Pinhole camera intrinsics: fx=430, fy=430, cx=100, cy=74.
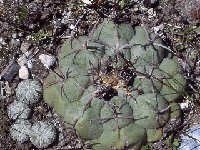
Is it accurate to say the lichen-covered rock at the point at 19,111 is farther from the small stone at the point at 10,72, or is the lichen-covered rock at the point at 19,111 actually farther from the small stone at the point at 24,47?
the small stone at the point at 24,47

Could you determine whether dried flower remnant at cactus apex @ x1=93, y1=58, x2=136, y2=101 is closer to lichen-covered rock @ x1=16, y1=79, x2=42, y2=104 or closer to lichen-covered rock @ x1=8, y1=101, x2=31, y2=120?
lichen-covered rock @ x1=16, y1=79, x2=42, y2=104

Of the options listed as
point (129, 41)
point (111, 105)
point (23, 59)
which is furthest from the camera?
point (23, 59)

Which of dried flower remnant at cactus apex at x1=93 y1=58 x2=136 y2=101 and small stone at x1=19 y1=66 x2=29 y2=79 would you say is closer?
dried flower remnant at cactus apex at x1=93 y1=58 x2=136 y2=101

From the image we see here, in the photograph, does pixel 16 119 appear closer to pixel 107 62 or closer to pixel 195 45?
pixel 107 62

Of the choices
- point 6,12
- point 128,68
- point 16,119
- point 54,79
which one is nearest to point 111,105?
point 128,68

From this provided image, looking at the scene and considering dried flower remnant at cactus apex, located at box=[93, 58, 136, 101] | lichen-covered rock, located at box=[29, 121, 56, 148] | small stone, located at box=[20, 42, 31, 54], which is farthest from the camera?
small stone, located at box=[20, 42, 31, 54]

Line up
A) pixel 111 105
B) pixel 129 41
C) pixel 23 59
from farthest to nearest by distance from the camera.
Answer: pixel 23 59 → pixel 129 41 → pixel 111 105

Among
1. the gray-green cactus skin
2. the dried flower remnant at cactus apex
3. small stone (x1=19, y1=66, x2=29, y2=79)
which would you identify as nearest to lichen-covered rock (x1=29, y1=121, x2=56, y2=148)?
the gray-green cactus skin

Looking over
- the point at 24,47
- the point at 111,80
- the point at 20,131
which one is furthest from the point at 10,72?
the point at 111,80
